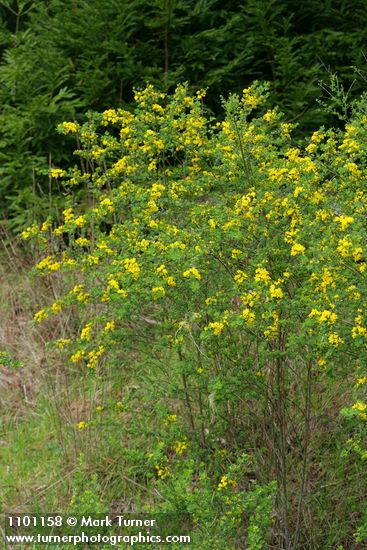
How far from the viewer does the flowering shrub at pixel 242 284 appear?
408cm

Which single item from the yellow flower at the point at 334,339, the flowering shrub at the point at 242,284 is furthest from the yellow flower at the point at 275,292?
the yellow flower at the point at 334,339

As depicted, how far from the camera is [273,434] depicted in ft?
15.4

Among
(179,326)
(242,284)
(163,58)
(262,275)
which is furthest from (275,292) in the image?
(163,58)

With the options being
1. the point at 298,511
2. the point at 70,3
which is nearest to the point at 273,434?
the point at 298,511

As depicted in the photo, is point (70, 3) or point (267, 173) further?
point (70, 3)

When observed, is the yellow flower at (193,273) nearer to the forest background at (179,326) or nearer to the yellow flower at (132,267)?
the forest background at (179,326)

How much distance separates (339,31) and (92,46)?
6.18ft

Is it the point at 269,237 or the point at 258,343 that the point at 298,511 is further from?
the point at 269,237

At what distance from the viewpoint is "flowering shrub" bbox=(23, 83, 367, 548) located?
408 centimetres

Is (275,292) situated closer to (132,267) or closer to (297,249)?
(297,249)

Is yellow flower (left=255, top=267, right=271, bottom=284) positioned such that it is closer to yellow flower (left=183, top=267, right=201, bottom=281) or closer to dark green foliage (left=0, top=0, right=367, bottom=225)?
yellow flower (left=183, top=267, right=201, bottom=281)

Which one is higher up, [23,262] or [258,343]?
[258,343]

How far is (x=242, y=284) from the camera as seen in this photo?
4250 mm

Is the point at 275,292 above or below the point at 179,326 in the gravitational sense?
above
